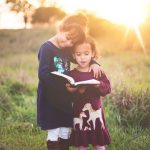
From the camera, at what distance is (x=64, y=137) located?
5.88 metres

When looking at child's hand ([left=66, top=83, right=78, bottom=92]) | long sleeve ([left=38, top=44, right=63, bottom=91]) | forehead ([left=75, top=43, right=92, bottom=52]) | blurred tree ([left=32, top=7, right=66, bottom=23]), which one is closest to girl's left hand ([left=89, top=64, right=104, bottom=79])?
forehead ([left=75, top=43, right=92, bottom=52])

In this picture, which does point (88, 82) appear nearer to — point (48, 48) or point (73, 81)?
point (73, 81)

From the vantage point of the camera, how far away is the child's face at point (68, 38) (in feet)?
18.6

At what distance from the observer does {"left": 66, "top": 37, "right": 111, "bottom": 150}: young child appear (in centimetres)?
573

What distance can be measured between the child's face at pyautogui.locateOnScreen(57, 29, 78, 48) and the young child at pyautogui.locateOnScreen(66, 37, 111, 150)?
0.28 feet

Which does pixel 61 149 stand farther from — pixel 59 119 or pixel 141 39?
pixel 141 39

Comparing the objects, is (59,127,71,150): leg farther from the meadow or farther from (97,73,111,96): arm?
the meadow

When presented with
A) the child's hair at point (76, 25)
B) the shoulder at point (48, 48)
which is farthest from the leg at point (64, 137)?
the child's hair at point (76, 25)

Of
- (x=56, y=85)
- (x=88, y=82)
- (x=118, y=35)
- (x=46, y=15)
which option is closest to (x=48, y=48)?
(x=56, y=85)

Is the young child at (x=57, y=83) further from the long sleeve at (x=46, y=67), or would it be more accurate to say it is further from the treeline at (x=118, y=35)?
the treeline at (x=118, y=35)

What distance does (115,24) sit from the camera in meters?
30.2

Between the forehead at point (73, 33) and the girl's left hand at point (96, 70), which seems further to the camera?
the girl's left hand at point (96, 70)

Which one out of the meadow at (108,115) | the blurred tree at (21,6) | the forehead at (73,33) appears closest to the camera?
the forehead at (73,33)

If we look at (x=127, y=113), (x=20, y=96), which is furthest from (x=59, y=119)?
(x=20, y=96)
